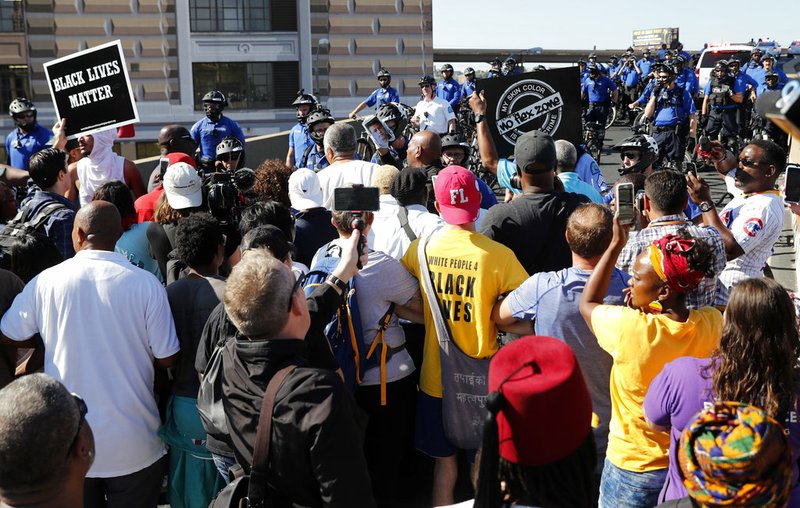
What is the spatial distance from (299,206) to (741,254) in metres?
2.79

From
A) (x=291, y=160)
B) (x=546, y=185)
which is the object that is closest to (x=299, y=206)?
(x=546, y=185)

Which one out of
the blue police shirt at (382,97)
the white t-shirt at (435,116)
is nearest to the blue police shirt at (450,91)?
the blue police shirt at (382,97)

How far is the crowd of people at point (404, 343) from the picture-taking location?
2.12 metres

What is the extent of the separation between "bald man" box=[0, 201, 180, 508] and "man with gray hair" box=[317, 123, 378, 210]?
2.45 metres

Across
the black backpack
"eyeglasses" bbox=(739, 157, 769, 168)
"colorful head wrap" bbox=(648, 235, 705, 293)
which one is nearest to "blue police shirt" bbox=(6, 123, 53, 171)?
the black backpack

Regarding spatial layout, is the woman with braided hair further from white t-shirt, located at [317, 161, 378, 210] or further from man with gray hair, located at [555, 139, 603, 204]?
white t-shirt, located at [317, 161, 378, 210]

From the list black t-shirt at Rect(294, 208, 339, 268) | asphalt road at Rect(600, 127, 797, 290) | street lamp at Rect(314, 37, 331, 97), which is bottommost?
asphalt road at Rect(600, 127, 797, 290)

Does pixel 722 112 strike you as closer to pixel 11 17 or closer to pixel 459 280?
pixel 459 280

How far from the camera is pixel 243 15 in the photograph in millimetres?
28656

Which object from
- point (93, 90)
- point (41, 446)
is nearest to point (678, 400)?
point (41, 446)

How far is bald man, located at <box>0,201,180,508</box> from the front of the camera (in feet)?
12.0

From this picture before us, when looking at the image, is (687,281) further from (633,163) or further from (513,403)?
(633,163)

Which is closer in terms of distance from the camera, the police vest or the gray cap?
the gray cap

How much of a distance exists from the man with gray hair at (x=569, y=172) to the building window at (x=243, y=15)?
24.7m
